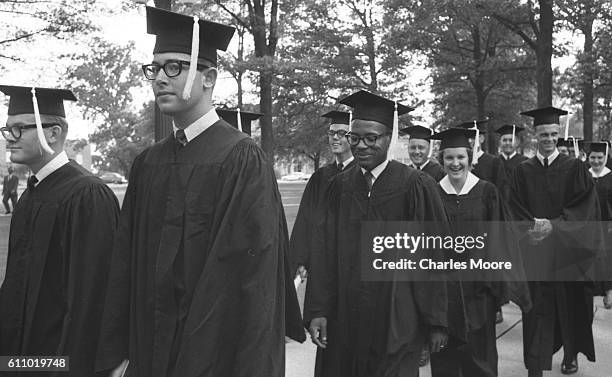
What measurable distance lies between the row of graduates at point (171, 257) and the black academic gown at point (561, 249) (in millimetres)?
3583

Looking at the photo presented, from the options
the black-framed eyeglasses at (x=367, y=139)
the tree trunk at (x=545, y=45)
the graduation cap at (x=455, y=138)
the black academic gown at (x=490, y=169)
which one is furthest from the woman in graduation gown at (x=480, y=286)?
the tree trunk at (x=545, y=45)

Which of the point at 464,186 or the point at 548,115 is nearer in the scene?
the point at 464,186

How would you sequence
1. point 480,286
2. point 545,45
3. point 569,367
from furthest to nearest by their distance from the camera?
1. point 545,45
2. point 569,367
3. point 480,286

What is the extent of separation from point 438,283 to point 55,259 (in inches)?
78.2

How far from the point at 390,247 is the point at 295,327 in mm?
1043

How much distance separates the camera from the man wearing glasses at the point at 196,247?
7.13 ft

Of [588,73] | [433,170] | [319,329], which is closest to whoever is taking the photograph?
[319,329]

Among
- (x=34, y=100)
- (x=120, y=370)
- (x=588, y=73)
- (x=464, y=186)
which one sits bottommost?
(x=120, y=370)

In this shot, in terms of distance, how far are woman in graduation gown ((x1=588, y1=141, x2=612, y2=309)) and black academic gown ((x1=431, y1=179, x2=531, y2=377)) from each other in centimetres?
156

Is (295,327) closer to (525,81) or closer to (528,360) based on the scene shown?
(528,360)

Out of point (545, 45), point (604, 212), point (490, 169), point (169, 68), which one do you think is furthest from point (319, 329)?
point (545, 45)

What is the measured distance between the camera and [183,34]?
2.48 m

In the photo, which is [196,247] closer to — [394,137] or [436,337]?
[436,337]

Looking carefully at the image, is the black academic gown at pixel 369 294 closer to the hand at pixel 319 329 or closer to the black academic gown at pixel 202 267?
the hand at pixel 319 329
